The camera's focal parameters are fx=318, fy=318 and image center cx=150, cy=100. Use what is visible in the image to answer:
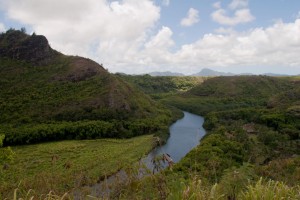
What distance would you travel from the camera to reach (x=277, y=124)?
2849 inches

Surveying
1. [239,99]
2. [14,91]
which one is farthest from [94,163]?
[239,99]

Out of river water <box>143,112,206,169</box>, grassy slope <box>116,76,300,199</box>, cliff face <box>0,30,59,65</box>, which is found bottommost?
river water <box>143,112,206,169</box>

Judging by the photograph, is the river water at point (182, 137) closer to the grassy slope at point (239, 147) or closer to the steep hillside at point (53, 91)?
the grassy slope at point (239, 147)

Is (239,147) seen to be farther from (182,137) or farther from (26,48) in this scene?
(26,48)

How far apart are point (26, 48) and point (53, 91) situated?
2213cm

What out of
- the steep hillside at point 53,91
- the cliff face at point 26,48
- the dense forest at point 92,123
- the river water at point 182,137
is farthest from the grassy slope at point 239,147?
the cliff face at point 26,48

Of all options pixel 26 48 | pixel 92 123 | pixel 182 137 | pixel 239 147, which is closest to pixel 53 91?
pixel 92 123

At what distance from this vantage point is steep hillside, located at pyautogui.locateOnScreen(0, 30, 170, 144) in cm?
7162

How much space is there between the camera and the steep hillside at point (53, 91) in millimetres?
71625

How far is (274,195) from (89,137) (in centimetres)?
6144

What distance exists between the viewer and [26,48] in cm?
9488

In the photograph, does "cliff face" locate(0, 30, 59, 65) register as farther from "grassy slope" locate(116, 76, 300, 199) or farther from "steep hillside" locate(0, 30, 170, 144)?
"grassy slope" locate(116, 76, 300, 199)

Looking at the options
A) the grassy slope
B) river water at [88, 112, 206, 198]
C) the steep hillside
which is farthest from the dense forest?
river water at [88, 112, 206, 198]

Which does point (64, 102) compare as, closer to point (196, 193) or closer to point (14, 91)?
point (14, 91)
